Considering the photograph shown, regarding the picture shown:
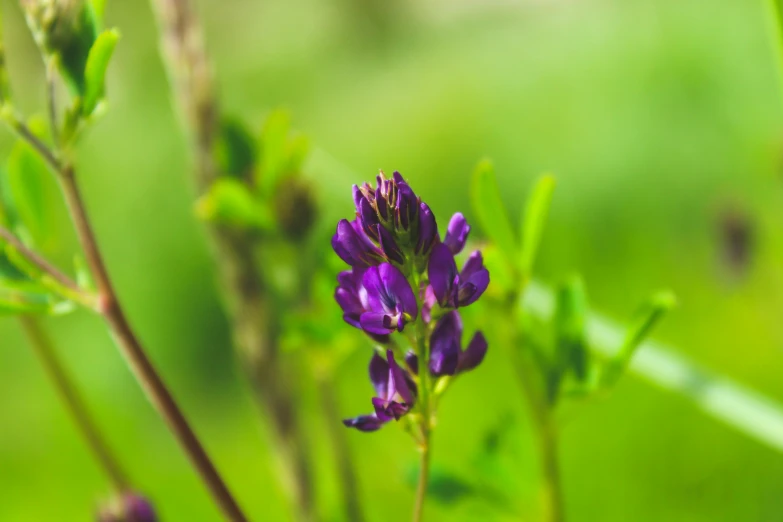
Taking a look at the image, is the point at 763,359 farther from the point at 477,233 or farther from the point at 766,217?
the point at 477,233

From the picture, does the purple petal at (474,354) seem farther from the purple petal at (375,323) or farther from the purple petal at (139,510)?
the purple petal at (139,510)

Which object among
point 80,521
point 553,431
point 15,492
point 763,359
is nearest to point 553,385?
point 553,431

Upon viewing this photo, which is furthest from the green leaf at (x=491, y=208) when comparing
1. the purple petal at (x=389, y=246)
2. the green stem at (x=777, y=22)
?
the green stem at (x=777, y=22)

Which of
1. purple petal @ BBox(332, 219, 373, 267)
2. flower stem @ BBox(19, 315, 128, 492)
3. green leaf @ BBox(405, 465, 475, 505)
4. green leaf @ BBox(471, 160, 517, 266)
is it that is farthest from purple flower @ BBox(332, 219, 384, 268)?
flower stem @ BBox(19, 315, 128, 492)

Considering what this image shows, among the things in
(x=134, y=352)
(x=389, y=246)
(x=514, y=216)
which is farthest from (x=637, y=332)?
(x=514, y=216)

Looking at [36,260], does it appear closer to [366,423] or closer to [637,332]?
[366,423]

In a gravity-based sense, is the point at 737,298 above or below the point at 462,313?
below

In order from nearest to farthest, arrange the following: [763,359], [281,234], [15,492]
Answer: [281,234]
[763,359]
[15,492]
